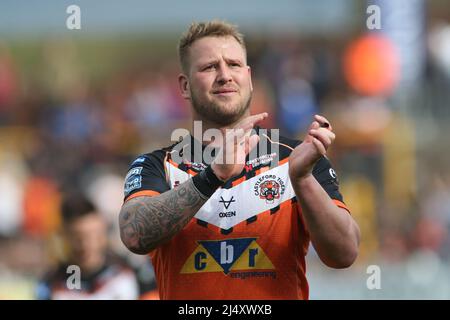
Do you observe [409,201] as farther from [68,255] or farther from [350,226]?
[350,226]

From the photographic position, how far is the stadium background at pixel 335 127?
1469 centimetres

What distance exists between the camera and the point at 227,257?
5234 mm

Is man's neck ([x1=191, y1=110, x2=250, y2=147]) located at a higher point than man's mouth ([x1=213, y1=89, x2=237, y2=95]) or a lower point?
lower

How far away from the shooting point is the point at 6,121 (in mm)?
20906

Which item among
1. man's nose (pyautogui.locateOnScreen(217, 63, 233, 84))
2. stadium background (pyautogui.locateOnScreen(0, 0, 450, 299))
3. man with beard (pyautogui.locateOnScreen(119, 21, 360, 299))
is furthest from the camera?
stadium background (pyautogui.locateOnScreen(0, 0, 450, 299))

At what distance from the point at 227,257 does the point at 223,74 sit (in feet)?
3.31

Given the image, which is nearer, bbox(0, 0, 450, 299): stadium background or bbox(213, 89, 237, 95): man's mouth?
bbox(213, 89, 237, 95): man's mouth

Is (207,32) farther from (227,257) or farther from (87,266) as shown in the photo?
(87,266)

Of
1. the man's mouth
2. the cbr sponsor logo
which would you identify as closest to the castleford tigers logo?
the cbr sponsor logo

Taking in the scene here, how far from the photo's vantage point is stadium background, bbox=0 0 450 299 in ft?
48.2

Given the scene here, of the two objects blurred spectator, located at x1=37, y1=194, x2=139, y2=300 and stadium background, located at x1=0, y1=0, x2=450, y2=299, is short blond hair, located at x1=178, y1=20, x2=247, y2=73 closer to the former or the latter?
blurred spectator, located at x1=37, y1=194, x2=139, y2=300

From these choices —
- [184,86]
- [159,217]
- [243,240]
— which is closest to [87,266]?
[184,86]

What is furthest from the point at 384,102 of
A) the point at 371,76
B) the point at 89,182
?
the point at 89,182
